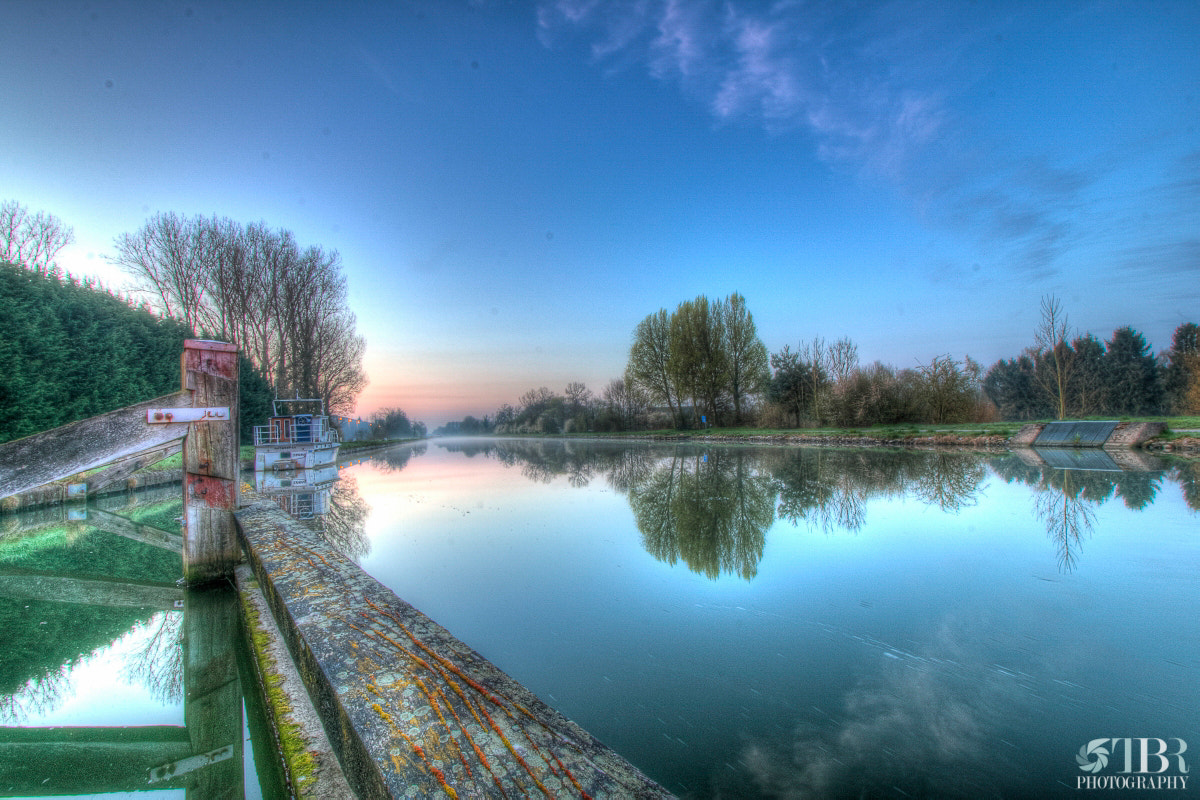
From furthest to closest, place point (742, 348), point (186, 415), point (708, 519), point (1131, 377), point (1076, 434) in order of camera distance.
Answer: point (1131, 377), point (742, 348), point (1076, 434), point (708, 519), point (186, 415)

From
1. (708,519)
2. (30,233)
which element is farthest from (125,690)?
(30,233)

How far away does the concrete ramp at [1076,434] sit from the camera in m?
13.9

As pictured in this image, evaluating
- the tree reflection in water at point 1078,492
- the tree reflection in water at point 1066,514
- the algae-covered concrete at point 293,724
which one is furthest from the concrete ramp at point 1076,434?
the algae-covered concrete at point 293,724

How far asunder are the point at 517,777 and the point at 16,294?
15.4m

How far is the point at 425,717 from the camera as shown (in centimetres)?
109

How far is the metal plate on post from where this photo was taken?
8.26ft

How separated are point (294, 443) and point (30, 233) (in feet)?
39.5

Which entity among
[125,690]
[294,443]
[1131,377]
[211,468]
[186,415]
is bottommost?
[125,690]

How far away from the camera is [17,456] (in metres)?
1.93

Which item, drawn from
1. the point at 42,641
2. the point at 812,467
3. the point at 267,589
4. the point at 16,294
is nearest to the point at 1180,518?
the point at 812,467

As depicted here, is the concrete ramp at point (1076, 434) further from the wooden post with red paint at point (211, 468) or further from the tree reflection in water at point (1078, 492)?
the wooden post with red paint at point (211, 468)

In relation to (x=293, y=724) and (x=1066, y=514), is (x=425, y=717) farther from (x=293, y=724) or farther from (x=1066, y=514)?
(x=1066, y=514)

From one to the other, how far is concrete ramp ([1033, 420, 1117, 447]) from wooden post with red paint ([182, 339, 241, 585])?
20281 millimetres

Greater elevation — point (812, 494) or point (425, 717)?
point (425, 717)
